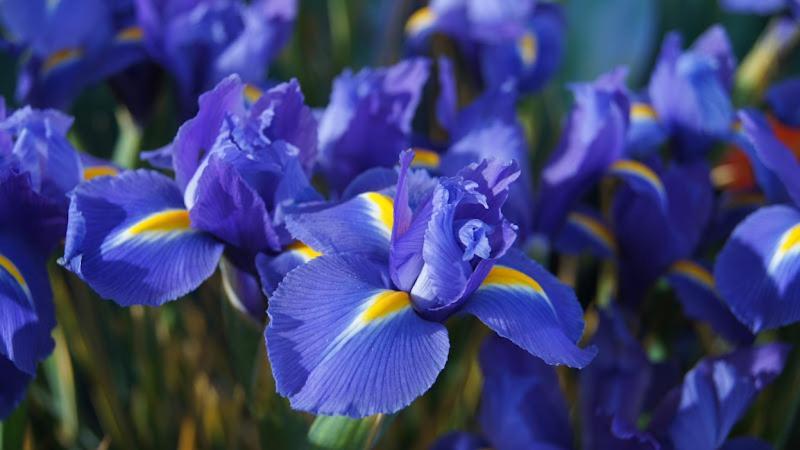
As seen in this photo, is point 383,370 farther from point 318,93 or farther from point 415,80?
point 318,93

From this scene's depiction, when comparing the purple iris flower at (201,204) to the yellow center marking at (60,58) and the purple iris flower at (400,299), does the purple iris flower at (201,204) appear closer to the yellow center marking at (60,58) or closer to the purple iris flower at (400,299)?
the purple iris flower at (400,299)

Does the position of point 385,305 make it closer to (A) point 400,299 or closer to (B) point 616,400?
(A) point 400,299

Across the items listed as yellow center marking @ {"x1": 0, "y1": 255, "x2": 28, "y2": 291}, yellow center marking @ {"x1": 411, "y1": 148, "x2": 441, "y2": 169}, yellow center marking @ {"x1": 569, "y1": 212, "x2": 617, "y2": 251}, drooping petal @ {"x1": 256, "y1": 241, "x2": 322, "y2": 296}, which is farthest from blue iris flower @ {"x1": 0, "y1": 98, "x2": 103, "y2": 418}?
yellow center marking @ {"x1": 569, "y1": 212, "x2": 617, "y2": 251}

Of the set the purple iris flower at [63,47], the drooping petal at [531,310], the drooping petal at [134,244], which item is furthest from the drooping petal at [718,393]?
the purple iris flower at [63,47]

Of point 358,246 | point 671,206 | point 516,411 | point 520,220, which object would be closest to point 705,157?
point 671,206

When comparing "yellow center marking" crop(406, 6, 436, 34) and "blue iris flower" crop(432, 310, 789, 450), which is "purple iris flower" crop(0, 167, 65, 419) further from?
"yellow center marking" crop(406, 6, 436, 34)

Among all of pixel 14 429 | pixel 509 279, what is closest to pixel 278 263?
pixel 509 279
